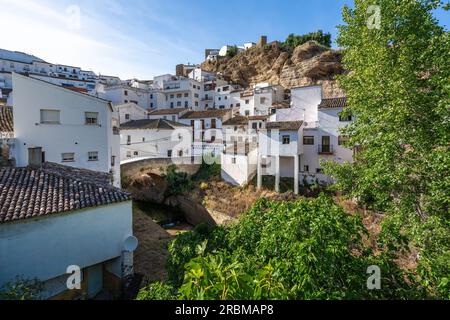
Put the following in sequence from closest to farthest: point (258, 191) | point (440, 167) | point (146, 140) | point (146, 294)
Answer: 1. point (146, 294)
2. point (440, 167)
3. point (258, 191)
4. point (146, 140)

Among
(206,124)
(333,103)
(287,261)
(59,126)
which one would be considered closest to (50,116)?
(59,126)

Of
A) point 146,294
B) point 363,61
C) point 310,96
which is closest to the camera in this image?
point 146,294

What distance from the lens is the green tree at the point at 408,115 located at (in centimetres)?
700

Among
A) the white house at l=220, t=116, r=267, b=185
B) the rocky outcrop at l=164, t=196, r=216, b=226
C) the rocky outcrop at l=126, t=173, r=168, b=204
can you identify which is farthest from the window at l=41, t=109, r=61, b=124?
the white house at l=220, t=116, r=267, b=185

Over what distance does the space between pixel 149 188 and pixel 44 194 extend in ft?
56.4

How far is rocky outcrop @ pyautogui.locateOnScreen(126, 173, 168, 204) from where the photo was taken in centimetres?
2577

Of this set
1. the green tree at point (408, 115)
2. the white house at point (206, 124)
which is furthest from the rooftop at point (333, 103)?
the white house at point (206, 124)

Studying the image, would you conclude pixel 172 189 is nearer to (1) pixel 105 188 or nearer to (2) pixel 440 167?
(1) pixel 105 188

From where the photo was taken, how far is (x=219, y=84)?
1880 inches

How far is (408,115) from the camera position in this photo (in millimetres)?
8039

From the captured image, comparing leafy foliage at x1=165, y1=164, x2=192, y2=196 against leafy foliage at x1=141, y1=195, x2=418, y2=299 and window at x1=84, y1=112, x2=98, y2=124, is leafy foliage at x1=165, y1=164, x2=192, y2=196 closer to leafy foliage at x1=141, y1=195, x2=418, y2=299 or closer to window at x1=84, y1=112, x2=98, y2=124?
window at x1=84, y1=112, x2=98, y2=124

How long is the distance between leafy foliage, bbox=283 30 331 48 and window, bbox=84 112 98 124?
4327 cm
